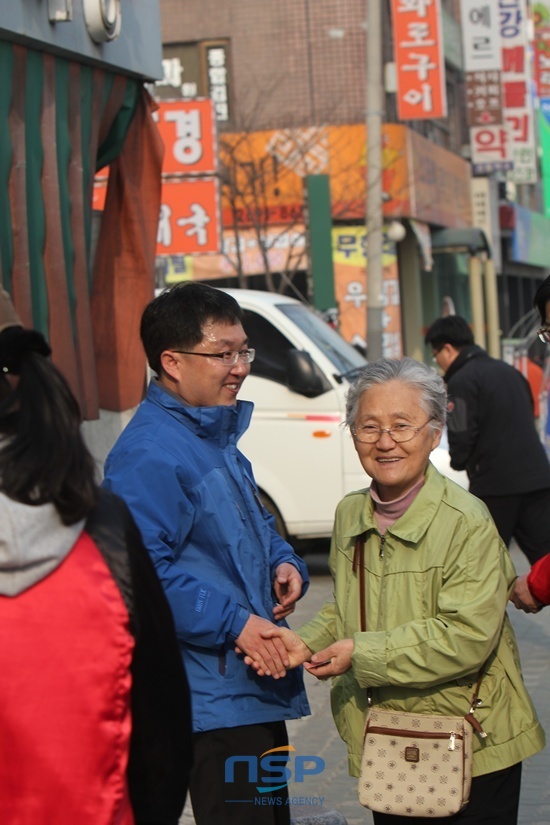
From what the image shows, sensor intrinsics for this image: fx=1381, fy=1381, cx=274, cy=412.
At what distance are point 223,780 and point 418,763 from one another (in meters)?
0.51

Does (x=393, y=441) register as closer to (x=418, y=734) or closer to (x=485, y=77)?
(x=418, y=734)

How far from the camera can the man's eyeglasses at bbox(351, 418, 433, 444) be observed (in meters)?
3.58

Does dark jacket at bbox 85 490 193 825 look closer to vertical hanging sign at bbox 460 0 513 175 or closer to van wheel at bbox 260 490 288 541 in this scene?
van wheel at bbox 260 490 288 541

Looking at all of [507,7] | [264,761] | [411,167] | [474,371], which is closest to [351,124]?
[411,167]

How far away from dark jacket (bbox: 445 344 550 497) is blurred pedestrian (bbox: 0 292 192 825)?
624 cm

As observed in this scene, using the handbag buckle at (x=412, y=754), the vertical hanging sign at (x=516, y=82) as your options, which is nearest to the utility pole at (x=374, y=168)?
the vertical hanging sign at (x=516, y=82)

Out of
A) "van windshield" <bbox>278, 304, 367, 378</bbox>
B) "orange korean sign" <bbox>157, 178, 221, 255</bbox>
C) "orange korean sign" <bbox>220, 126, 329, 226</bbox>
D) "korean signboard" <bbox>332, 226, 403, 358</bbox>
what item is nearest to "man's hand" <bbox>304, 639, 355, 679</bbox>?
"van windshield" <bbox>278, 304, 367, 378</bbox>

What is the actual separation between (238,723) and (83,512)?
153cm

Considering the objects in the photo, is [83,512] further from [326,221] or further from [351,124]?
[351,124]

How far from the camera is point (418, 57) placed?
78.9 feet

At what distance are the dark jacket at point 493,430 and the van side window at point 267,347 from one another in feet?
9.11

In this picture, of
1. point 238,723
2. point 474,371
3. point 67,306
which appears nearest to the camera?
point 238,723

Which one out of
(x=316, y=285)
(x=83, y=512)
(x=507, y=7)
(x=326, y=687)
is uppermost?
(x=507, y=7)

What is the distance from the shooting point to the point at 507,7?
2936 centimetres
